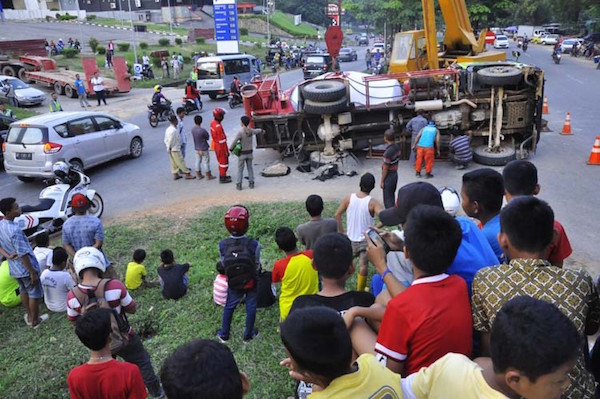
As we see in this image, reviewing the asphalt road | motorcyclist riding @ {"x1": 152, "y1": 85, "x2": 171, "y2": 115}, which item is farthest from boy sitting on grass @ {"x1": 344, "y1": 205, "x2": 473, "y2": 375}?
motorcyclist riding @ {"x1": 152, "y1": 85, "x2": 171, "y2": 115}

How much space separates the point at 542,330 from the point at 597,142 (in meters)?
10.3

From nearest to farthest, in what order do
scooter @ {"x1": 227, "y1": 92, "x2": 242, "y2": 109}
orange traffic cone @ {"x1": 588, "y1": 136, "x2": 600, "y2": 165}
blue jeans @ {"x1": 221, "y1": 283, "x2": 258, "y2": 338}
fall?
blue jeans @ {"x1": 221, "y1": 283, "x2": 258, "y2": 338} → orange traffic cone @ {"x1": 588, "y1": 136, "x2": 600, "y2": 165} → scooter @ {"x1": 227, "y1": 92, "x2": 242, "y2": 109}

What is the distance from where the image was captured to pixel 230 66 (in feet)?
77.0

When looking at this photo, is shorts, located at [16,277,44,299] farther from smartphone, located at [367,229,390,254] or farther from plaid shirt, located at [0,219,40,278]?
smartphone, located at [367,229,390,254]

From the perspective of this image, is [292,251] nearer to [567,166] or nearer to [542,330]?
[542,330]

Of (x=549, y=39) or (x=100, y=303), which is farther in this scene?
(x=549, y=39)

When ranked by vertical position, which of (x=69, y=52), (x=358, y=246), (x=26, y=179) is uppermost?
(x=69, y=52)

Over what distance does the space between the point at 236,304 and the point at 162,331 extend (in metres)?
1.12

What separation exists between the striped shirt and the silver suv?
27.6ft

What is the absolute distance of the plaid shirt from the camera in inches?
210

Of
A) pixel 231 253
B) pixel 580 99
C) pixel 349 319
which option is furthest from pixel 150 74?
pixel 349 319

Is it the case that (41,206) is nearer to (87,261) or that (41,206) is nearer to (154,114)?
(87,261)

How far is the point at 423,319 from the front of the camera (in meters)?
2.36

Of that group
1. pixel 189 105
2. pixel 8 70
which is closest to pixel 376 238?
pixel 189 105
